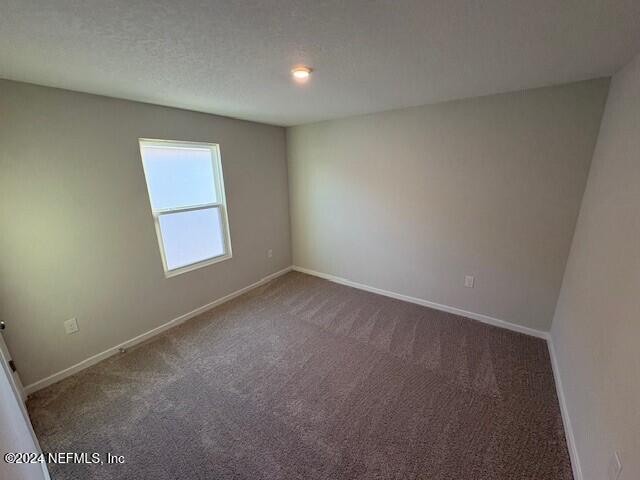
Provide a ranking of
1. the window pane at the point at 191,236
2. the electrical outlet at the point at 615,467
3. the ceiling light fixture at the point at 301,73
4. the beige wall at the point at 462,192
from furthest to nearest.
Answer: the window pane at the point at 191,236 → the beige wall at the point at 462,192 → the ceiling light fixture at the point at 301,73 → the electrical outlet at the point at 615,467

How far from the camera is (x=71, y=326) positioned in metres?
2.09

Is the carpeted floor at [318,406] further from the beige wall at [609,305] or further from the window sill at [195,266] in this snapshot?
the window sill at [195,266]

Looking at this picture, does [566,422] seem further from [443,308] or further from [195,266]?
[195,266]

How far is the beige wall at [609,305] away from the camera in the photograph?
1040mm

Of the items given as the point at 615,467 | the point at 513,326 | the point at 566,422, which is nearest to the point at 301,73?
the point at 615,467

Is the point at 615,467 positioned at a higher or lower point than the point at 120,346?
higher

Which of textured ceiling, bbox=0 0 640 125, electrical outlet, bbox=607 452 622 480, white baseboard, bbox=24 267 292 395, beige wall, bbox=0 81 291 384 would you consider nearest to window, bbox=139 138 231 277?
beige wall, bbox=0 81 291 384

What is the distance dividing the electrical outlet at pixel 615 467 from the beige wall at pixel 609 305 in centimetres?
3

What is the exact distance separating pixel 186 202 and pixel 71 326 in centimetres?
145

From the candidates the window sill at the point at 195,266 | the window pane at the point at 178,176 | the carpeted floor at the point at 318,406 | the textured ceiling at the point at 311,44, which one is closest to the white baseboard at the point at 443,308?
the carpeted floor at the point at 318,406

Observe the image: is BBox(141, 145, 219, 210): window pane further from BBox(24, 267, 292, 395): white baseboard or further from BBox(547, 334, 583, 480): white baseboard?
BBox(547, 334, 583, 480): white baseboard

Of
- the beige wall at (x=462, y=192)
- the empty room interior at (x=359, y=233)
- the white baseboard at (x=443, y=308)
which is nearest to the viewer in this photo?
the empty room interior at (x=359, y=233)

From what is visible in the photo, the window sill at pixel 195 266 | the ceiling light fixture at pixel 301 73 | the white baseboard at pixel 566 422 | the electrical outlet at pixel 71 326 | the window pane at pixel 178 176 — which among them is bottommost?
the white baseboard at pixel 566 422

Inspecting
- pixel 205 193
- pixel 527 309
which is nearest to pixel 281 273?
pixel 205 193
